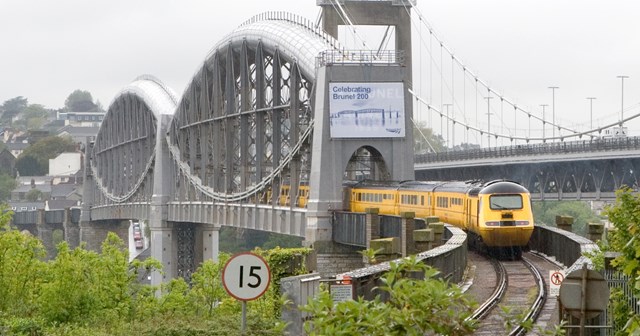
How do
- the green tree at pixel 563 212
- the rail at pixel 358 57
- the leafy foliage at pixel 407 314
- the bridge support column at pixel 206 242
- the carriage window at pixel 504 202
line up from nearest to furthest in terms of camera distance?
the leafy foliage at pixel 407 314
the carriage window at pixel 504 202
the rail at pixel 358 57
the bridge support column at pixel 206 242
the green tree at pixel 563 212

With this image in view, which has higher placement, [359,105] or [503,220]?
[359,105]

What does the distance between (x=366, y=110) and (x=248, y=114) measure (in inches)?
952

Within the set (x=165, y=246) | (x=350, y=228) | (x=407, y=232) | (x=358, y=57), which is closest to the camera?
(x=407, y=232)

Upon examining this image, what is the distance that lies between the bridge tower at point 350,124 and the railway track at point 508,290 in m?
17.7

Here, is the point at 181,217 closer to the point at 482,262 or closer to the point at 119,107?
the point at 119,107

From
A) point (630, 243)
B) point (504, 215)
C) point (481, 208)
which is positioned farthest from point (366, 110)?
point (630, 243)

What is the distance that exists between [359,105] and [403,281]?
50.8 m

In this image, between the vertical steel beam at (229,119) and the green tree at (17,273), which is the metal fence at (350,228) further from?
the vertical steel beam at (229,119)

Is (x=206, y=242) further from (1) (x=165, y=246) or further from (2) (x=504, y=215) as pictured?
(2) (x=504, y=215)

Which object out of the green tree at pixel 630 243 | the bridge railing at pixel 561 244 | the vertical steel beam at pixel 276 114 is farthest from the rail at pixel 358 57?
the green tree at pixel 630 243

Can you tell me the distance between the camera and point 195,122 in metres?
103

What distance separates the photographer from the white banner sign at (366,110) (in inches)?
2525

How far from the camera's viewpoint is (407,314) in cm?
1333

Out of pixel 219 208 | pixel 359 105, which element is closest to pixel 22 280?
pixel 359 105
